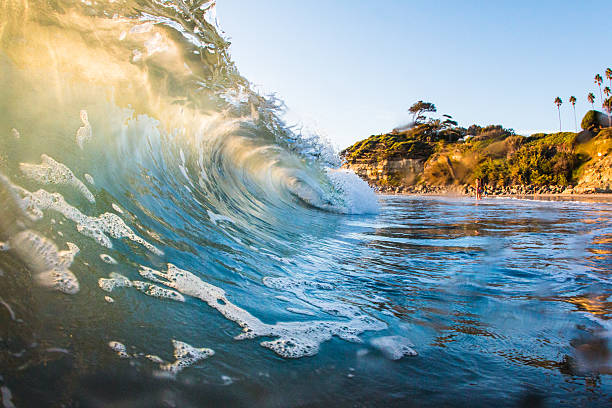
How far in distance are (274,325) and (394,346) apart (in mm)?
528

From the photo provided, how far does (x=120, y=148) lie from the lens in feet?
9.47

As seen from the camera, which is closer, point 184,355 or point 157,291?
point 184,355

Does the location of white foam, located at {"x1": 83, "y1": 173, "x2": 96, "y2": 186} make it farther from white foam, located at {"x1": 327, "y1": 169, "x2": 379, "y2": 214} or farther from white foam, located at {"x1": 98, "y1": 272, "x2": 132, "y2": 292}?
white foam, located at {"x1": 327, "y1": 169, "x2": 379, "y2": 214}

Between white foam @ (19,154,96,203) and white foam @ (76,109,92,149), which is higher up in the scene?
white foam @ (76,109,92,149)

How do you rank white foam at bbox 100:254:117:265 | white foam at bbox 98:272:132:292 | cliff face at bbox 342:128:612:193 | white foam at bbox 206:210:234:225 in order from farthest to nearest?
cliff face at bbox 342:128:612:193 < white foam at bbox 206:210:234:225 < white foam at bbox 100:254:117:265 < white foam at bbox 98:272:132:292

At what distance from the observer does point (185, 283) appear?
1.79m

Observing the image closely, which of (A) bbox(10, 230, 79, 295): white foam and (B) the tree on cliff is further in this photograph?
(B) the tree on cliff

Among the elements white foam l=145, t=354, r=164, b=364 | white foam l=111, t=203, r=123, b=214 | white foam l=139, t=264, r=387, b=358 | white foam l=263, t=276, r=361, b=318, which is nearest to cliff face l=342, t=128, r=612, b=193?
white foam l=263, t=276, r=361, b=318

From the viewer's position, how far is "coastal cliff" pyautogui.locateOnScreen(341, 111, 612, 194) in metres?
29.1

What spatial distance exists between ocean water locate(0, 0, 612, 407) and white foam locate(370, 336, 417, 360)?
0.03 feet

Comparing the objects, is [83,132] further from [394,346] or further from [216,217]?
[394,346]

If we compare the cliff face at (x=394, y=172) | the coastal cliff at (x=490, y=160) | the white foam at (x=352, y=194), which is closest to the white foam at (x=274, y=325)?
the white foam at (x=352, y=194)

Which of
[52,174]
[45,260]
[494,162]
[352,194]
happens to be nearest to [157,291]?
[45,260]

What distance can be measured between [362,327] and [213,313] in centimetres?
69
